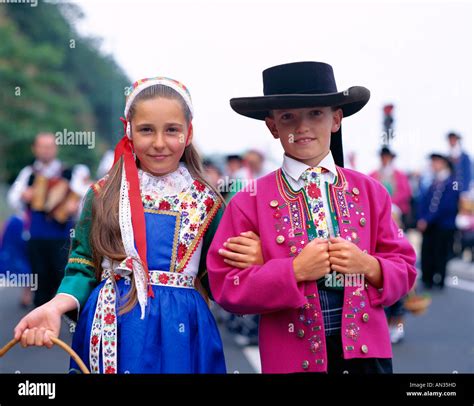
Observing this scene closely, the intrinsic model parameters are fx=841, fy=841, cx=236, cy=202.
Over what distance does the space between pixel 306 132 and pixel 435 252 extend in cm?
904

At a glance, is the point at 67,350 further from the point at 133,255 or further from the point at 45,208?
the point at 45,208

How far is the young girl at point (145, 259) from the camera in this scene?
294 cm

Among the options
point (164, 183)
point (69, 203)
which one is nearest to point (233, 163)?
point (69, 203)

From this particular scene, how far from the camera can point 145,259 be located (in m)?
2.96

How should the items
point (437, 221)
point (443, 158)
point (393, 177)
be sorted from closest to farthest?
point (393, 177)
point (443, 158)
point (437, 221)

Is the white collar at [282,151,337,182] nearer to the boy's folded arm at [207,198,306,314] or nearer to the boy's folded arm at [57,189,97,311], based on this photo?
the boy's folded arm at [207,198,306,314]

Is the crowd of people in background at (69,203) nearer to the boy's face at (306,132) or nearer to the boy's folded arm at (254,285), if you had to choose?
the boy's face at (306,132)

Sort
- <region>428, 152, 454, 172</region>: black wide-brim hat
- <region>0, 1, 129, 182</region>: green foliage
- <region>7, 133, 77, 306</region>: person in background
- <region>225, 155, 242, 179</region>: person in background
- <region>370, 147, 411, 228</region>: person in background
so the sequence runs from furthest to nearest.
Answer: <region>0, 1, 129, 182</region>: green foliage < <region>428, 152, 454, 172</region>: black wide-brim hat < <region>225, 155, 242, 179</region>: person in background < <region>7, 133, 77, 306</region>: person in background < <region>370, 147, 411, 228</region>: person in background

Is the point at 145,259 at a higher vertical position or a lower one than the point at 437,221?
lower

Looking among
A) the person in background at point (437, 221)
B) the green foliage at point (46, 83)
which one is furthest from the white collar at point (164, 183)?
the green foliage at point (46, 83)

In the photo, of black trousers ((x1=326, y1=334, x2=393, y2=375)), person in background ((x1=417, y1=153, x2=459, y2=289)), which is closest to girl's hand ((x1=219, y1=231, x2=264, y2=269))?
black trousers ((x1=326, y1=334, x2=393, y2=375))

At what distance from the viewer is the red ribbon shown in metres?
2.96

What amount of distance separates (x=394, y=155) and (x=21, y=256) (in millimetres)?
4843
